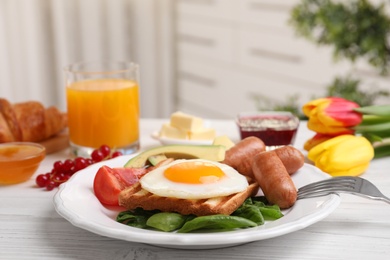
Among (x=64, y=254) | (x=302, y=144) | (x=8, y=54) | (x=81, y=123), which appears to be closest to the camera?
(x=64, y=254)

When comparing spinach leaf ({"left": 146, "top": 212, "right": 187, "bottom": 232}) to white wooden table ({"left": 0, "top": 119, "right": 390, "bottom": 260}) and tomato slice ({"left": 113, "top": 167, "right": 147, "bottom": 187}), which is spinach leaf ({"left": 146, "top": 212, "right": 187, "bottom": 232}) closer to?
white wooden table ({"left": 0, "top": 119, "right": 390, "bottom": 260})

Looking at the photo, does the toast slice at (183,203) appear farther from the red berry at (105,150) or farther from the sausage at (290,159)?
the red berry at (105,150)

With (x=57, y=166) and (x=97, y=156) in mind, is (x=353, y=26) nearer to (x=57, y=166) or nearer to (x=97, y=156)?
(x=97, y=156)

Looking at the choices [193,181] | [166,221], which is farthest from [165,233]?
[193,181]

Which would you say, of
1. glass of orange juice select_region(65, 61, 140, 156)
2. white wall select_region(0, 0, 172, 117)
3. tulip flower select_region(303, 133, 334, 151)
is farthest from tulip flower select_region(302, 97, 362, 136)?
white wall select_region(0, 0, 172, 117)

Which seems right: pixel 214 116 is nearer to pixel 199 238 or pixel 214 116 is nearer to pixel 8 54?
pixel 8 54

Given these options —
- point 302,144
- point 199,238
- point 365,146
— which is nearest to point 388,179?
point 365,146

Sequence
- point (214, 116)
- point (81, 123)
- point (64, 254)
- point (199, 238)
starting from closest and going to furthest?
point (199, 238) → point (64, 254) → point (81, 123) → point (214, 116)
